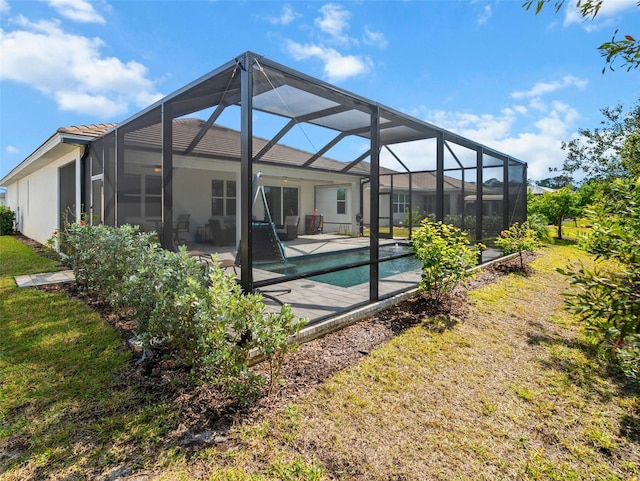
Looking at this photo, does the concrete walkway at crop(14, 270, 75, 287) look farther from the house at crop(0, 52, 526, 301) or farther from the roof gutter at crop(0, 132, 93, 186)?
the roof gutter at crop(0, 132, 93, 186)

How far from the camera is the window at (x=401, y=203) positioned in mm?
13680

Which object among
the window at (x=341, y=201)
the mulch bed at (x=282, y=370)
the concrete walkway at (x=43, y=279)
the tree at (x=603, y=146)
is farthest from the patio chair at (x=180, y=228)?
the tree at (x=603, y=146)

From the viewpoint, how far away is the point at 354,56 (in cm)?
787

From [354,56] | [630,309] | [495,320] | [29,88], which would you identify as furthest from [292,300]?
[29,88]

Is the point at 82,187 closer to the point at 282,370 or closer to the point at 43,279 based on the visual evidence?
the point at 43,279

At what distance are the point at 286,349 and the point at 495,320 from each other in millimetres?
3250

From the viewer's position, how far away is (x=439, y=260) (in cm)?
461

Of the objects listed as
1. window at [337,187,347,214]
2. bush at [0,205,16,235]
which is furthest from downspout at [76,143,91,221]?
bush at [0,205,16,235]

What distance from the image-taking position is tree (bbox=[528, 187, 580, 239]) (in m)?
14.3

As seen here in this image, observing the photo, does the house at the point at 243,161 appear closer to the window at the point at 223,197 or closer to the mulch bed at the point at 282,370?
the window at the point at 223,197

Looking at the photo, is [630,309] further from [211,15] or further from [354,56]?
[354,56]

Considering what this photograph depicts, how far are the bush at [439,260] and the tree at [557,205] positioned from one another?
12.3 m

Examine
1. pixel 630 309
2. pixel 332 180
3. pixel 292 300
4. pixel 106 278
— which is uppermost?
pixel 332 180

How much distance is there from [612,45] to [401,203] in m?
12.4
